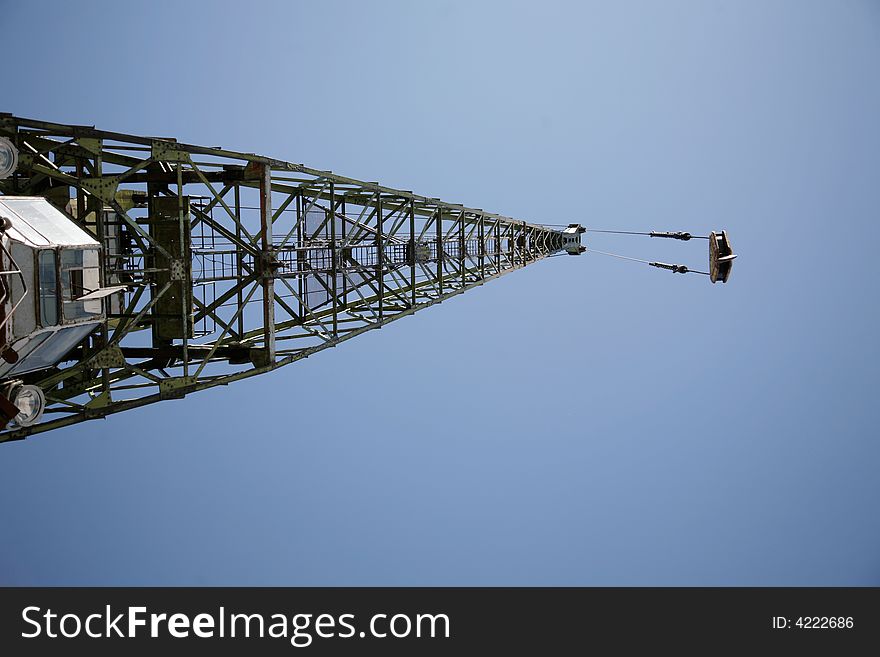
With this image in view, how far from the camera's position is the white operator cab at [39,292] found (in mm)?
10242

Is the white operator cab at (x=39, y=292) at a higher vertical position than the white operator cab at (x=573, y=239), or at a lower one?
lower

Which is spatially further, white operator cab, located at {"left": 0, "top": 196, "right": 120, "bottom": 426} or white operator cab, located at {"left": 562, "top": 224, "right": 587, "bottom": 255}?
white operator cab, located at {"left": 562, "top": 224, "right": 587, "bottom": 255}

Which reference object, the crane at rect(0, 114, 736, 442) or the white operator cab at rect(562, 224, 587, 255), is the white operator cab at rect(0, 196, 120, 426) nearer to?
the crane at rect(0, 114, 736, 442)

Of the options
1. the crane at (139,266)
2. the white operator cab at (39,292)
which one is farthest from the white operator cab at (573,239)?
the white operator cab at (39,292)

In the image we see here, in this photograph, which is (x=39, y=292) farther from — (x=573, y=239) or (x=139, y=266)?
(x=573, y=239)

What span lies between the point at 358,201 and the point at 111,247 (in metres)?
9.45

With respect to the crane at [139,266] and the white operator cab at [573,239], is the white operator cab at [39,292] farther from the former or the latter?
the white operator cab at [573,239]

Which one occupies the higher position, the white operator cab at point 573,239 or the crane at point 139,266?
the white operator cab at point 573,239

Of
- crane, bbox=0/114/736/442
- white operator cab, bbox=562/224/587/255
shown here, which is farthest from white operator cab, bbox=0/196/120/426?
white operator cab, bbox=562/224/587/255

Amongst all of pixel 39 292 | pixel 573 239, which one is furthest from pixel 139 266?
pixel 573 239

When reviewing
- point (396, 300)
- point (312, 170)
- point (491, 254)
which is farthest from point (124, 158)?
point (491, 254)

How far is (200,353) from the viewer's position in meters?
16.6

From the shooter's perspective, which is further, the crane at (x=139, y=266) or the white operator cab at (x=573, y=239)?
the white operator cab at (x=573, y=239)

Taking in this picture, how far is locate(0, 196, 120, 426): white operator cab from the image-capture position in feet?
33.6
